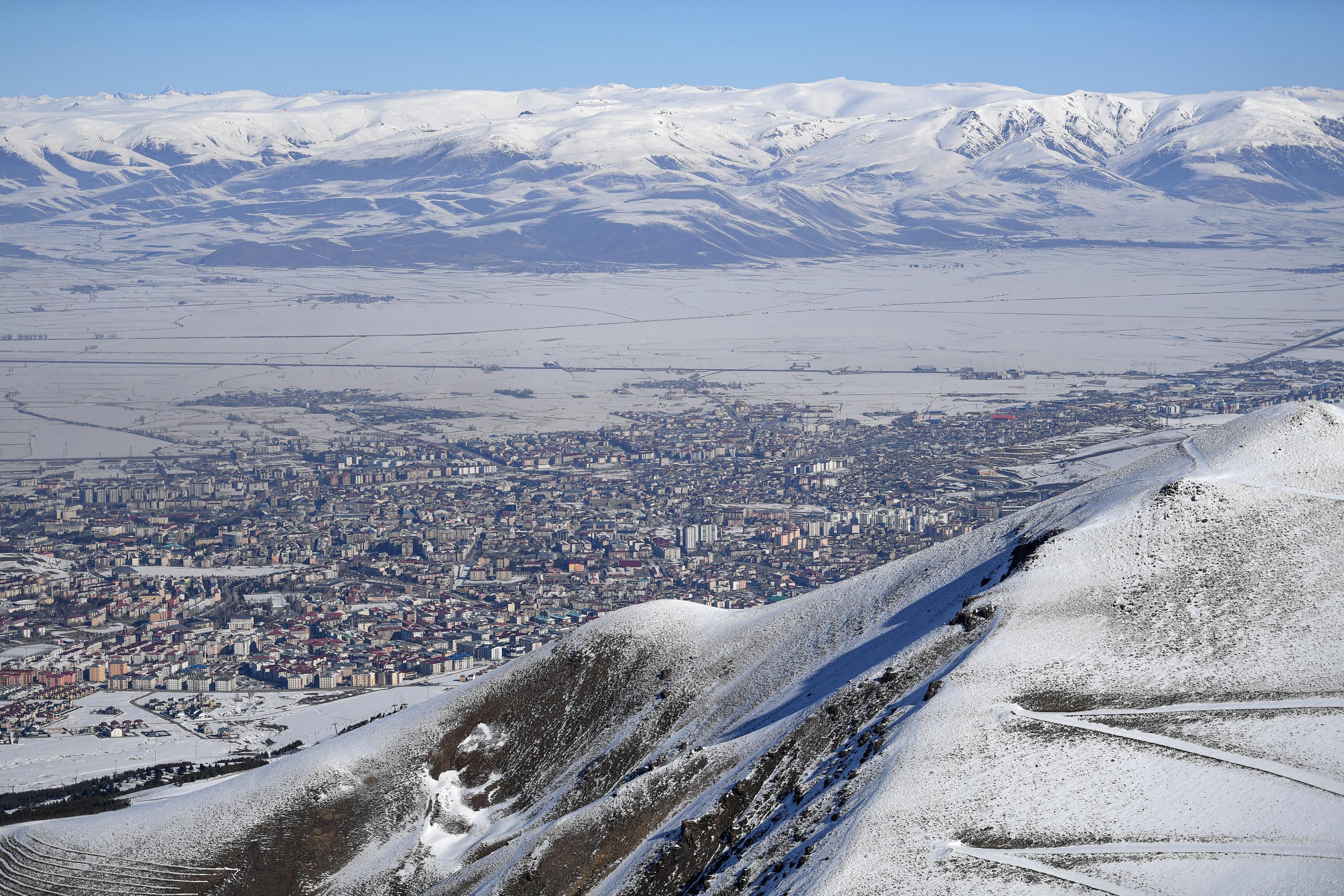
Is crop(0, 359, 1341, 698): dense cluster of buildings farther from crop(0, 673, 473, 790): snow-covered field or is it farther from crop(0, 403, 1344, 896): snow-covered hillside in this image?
crop(0, 403, 1344, 896): snow-covered hillside

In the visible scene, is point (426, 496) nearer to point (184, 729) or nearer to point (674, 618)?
point (184, 729)

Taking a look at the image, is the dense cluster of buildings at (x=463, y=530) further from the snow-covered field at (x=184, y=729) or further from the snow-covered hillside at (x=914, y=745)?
the snow-covered hillside at (x=914, y=745)

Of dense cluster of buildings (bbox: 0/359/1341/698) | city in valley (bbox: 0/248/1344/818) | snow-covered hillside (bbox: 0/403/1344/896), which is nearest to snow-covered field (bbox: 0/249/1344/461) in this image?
city in valley (bbox: 0/248/1344/818)

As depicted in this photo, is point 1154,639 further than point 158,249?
No

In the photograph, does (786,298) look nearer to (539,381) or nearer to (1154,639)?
(539,381)

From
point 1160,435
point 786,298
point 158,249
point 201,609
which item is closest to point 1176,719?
point 201,609

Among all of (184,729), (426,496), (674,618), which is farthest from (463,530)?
(674,618)
